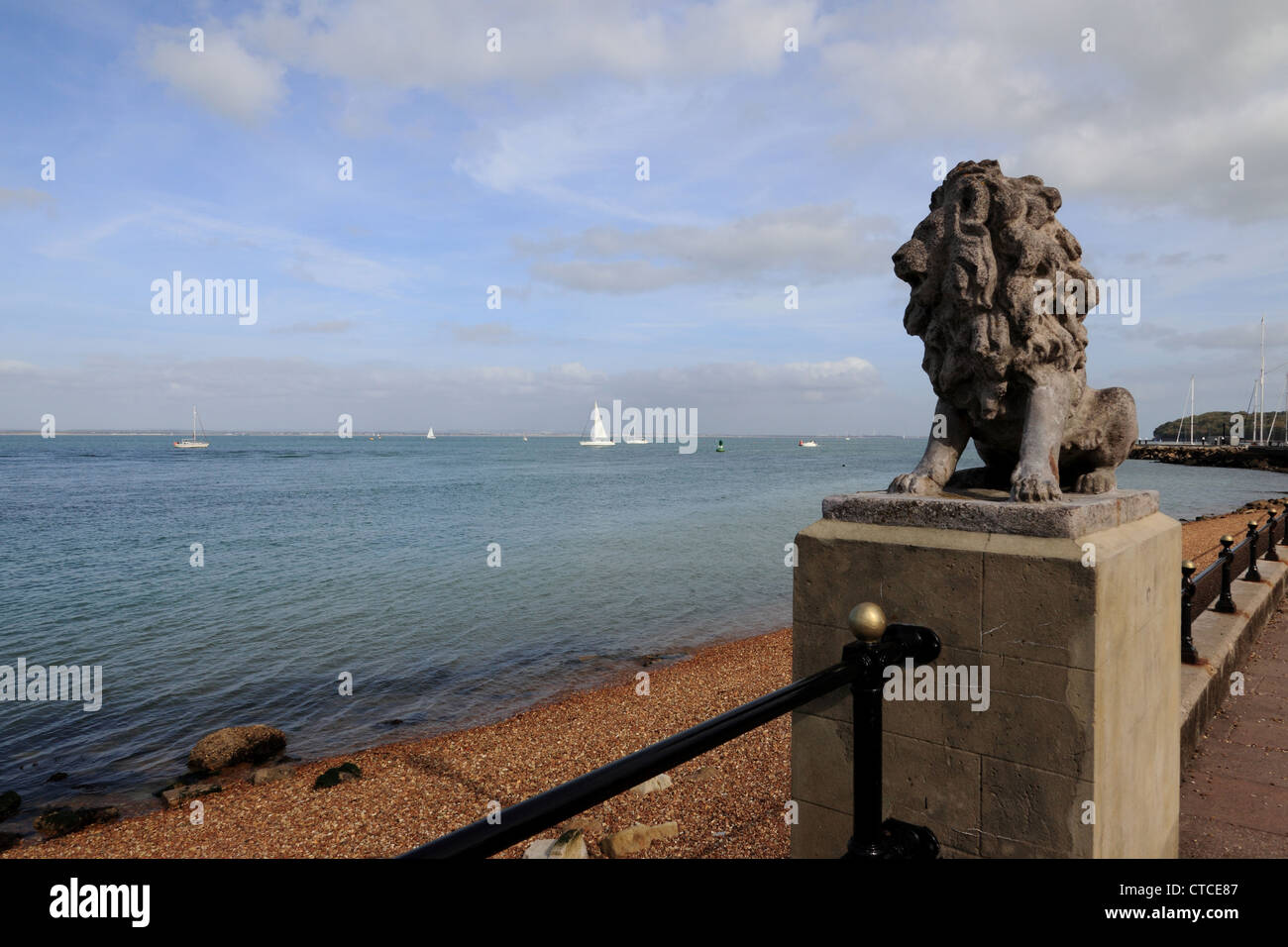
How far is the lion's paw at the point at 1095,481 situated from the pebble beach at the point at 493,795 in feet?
12.8

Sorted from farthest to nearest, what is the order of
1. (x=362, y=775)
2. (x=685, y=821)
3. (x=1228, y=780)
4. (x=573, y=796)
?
(x=362, y=775)
(x=685, y=821)
(x=1228, y=780)
(x=573, y=796)

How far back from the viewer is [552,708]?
12.3 m

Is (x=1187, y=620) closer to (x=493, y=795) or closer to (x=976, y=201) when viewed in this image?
(x=976, y=201)

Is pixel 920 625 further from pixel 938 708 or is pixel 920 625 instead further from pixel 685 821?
pixel 685 821

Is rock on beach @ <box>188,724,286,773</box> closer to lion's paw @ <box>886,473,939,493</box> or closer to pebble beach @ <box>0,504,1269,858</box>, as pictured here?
pebble beach @ <box>0,504,1269,858</box>

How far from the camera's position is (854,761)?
6.89 ft

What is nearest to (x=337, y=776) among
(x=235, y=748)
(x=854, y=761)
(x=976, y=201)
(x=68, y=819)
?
(x=235, y=748)

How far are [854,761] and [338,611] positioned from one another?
19.9 m

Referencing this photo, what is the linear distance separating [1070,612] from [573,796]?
1837mm

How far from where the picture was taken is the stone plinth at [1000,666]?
2.39 m

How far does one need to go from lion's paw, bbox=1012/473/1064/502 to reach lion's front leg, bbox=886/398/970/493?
400 mm

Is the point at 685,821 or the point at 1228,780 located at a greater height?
the point at 1228,780
